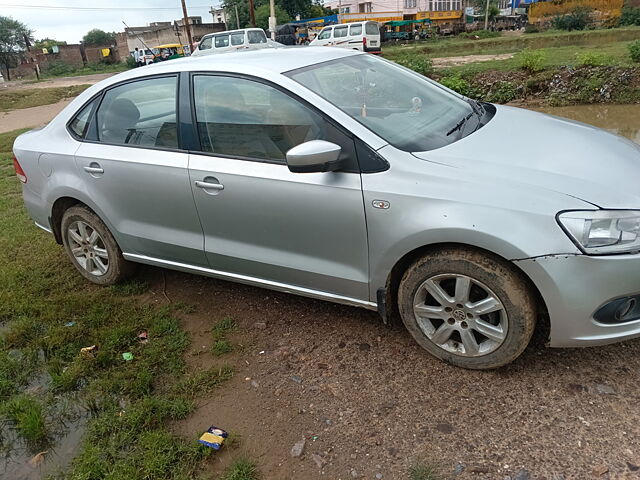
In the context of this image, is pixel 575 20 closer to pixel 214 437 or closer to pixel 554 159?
pixel 554 159

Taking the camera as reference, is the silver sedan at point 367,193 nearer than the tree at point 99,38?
Yes

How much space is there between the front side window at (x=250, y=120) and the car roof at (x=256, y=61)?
0.10 meters

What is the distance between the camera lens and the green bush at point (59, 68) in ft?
193

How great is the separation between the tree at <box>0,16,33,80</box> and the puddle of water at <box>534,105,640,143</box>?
6693cm

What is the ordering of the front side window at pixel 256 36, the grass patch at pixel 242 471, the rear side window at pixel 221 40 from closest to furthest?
the grass patch at pixel 242 471 → the front side window at pixel 256 36 → the rear side window at pixel 221 40

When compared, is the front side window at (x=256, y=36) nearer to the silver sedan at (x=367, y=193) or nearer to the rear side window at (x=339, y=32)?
the rear side window at (x=339, y=32)

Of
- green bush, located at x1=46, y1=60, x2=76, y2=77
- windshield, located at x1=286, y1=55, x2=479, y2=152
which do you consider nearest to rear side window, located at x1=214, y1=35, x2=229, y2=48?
windshield, located at x1=286, y1=55, x2=479, y2=152

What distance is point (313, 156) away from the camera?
2.66m

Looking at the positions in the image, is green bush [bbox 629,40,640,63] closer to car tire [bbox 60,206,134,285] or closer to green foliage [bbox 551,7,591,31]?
car tire [bbox 60,206,134,285]

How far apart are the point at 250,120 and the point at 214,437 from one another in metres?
1.83

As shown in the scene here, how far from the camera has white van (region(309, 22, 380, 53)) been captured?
24.4 meters

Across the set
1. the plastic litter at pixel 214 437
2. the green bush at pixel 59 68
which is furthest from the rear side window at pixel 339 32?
the green bush at pixel 59 68

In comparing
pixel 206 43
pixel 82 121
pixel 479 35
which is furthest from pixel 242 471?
pixel 479 35

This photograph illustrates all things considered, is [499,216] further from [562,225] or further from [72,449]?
[72,449]
